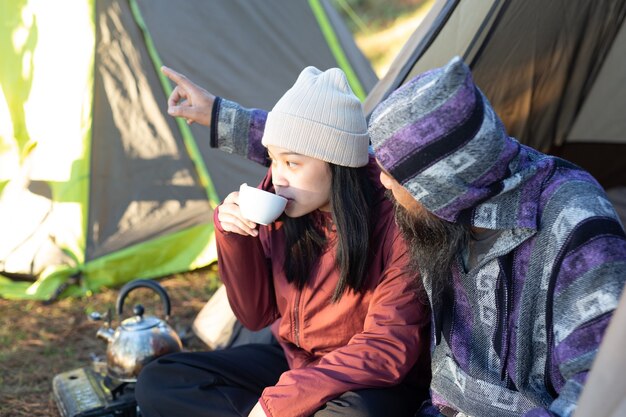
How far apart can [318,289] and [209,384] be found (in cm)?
39

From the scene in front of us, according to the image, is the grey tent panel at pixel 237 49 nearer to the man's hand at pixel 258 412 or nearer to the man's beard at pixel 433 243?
the man's hand at pixel 258 412

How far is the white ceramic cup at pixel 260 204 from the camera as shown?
74.2 inches

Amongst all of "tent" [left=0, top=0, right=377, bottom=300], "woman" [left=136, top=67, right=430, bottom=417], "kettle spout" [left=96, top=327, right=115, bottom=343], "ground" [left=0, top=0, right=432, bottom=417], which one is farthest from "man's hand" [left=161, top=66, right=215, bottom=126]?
"tent" [left=0, top=0, right=377, bottom=300]

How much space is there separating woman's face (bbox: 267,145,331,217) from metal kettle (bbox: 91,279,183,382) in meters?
0.88

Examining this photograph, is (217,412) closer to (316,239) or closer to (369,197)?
(316,239)

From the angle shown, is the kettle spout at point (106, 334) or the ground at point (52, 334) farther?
the ground at point (52, 334)

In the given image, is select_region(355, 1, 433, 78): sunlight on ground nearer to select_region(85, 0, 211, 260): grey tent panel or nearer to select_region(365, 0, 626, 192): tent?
select_region(85, 0, 211, 260): grey tent panel

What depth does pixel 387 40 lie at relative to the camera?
10008mm

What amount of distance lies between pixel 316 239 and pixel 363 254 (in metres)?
0.16

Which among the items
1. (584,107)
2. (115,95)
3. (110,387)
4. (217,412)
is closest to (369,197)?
(217,412)

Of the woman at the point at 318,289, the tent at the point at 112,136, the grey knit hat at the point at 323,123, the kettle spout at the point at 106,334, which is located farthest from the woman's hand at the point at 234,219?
the tent at the point at 112,136

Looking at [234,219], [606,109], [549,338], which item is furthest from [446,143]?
[606,109]

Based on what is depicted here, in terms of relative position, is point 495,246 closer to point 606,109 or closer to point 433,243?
point 433,243

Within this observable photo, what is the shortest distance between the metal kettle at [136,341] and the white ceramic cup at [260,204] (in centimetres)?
88
